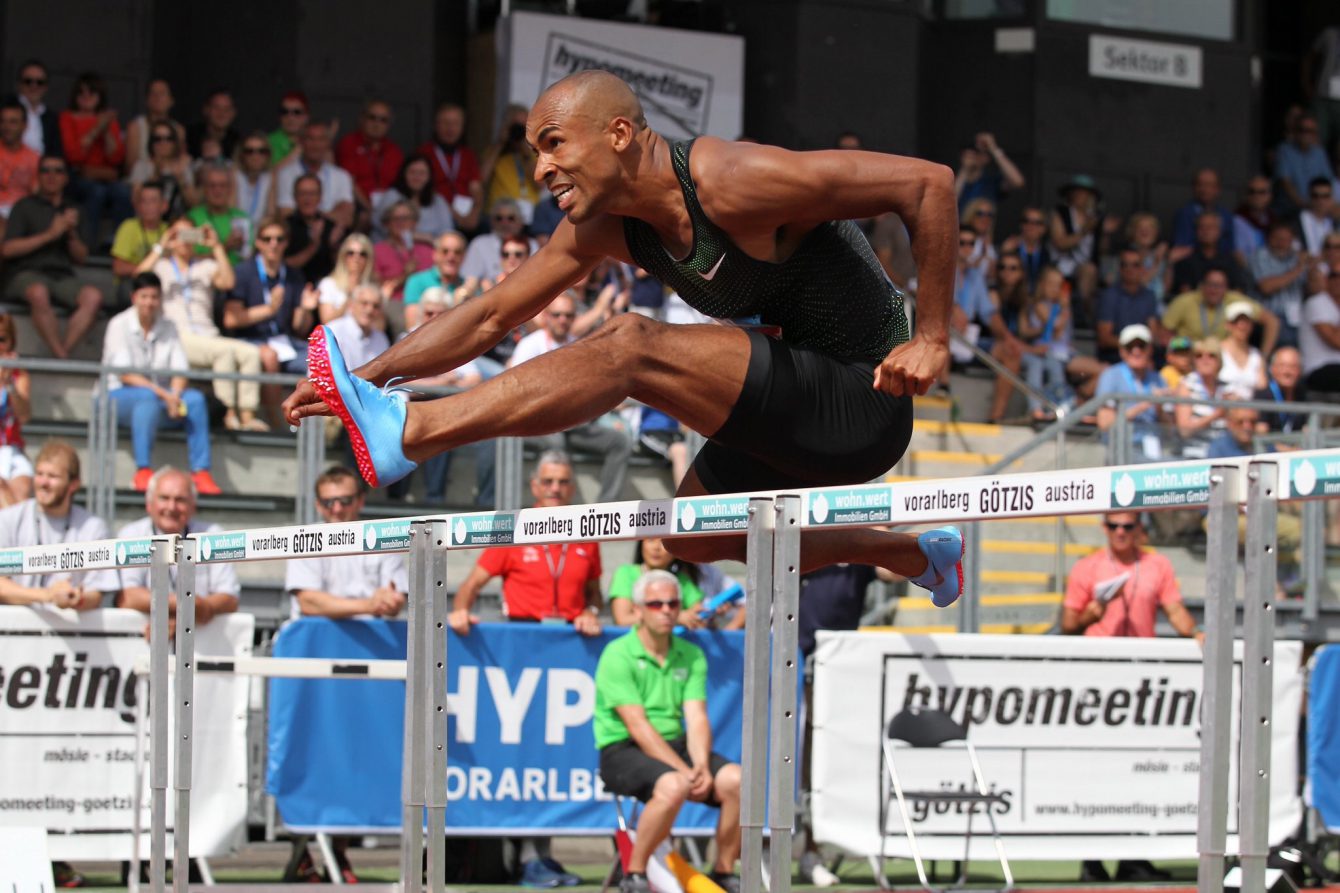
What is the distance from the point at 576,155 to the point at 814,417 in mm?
861

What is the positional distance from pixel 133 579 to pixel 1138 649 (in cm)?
494

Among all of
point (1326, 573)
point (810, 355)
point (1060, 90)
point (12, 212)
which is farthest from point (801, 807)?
point (1060, 90)

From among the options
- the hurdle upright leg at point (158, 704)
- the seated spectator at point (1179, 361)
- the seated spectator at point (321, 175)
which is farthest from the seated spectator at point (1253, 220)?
the hurdle upright leg at point (158, 704)

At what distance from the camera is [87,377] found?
34.5 feet

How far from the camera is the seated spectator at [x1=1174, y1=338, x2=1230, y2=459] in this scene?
1198 cm

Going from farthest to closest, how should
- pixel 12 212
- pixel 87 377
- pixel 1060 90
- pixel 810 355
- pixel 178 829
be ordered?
pixel 1060 90 < pixel 12 212 < pixel 87 377 < pixel 178 829 < pixel 810 355

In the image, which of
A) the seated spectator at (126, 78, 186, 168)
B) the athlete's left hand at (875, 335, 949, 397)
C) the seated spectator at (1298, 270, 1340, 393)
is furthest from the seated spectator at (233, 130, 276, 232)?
the athlete's left hand at (875, 335, 949, 397)

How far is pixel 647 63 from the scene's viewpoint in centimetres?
1620

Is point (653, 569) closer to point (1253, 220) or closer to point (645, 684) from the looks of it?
point (645, 684)

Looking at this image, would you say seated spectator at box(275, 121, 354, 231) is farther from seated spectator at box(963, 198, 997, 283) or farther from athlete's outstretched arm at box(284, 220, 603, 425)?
athlete's outstretched arm at box(284, 220, 603, 425)

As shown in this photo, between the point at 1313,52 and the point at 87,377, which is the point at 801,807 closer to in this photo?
the point at 87,377

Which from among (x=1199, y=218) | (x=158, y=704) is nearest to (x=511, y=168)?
(x=1199, y=218)

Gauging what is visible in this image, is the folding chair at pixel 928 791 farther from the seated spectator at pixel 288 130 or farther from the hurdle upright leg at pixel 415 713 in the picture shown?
the seated spectator at pixel 288 130

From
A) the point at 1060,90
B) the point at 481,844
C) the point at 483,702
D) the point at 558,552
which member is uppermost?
the point at 1060,90
